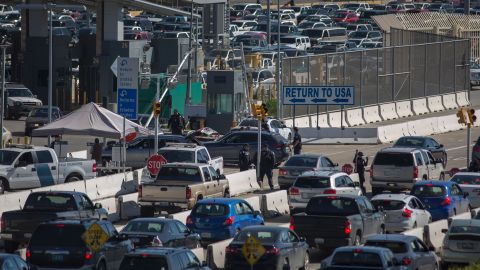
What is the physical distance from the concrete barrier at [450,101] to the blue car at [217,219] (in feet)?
144

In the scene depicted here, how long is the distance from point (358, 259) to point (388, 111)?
4512cm

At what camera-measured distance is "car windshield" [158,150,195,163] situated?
41938mm

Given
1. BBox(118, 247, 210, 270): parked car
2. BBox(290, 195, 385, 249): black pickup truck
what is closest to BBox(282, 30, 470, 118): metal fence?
BBox(290, 195, 385, 249): black pickup truck

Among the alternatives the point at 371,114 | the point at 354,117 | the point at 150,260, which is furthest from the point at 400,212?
the point at 371,114

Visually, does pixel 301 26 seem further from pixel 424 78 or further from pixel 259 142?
pixel 259 142

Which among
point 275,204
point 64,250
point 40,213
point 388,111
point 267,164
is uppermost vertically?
point 388,111

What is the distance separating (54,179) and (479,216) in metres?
14.1

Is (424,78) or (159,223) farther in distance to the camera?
(424,78)

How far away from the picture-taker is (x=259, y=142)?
45.4 m

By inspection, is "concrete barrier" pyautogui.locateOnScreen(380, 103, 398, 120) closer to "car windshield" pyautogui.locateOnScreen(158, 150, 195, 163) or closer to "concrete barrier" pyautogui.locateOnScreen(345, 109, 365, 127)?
"concrete barrier" pyautogui.locateOnScreen(345, 109, 365, 127)

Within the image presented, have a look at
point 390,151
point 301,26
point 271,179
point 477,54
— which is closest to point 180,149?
point 271,179

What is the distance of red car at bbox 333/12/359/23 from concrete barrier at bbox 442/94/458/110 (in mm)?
47962

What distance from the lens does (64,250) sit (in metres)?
25.2

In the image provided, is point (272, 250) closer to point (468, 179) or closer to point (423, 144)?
point (468, 179)
